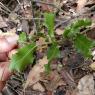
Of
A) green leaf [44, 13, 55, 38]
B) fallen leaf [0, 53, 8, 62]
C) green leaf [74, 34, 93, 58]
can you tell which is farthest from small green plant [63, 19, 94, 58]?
fallen leaf [0, 53, 8, 62]

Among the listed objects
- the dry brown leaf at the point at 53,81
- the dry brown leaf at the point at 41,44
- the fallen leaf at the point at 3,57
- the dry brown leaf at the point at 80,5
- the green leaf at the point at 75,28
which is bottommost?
the dry brown leaf at the point at 53,81

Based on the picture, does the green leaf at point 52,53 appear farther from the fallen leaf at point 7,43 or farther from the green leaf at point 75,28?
the fallen leaf at point 7,43

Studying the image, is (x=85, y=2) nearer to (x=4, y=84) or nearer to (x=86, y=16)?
(x=86, y=16)

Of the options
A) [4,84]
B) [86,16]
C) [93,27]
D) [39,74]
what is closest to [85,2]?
[86,16]

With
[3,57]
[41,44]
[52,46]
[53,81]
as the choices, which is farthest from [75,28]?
[3,57]

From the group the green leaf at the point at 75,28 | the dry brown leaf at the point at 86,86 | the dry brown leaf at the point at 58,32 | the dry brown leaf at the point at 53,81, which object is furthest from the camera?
the dry brown leaf at the point at 58,32

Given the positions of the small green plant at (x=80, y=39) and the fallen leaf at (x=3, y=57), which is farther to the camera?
the fallen leaf at (x=3, y=57)

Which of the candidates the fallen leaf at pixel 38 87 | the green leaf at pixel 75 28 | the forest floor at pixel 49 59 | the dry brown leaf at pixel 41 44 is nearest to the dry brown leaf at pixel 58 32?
the forest floor at pixel 49 59

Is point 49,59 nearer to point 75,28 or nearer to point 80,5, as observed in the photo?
point 75,28
